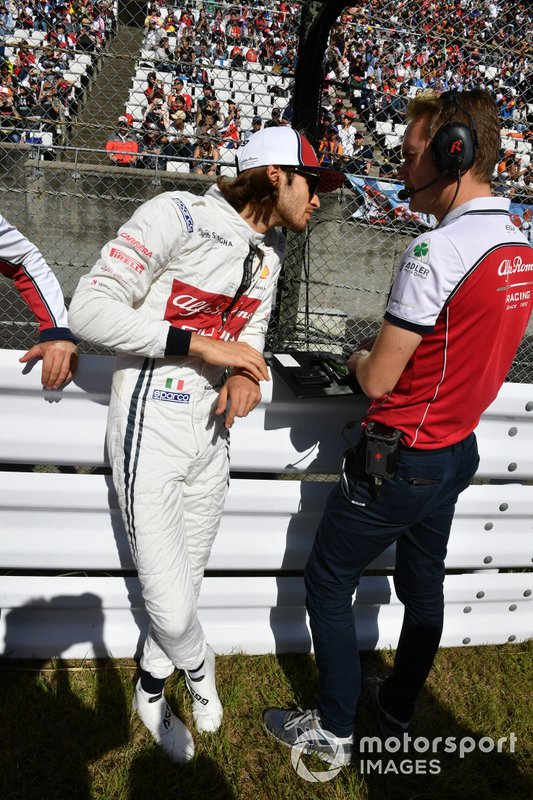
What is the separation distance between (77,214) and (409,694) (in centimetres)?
763

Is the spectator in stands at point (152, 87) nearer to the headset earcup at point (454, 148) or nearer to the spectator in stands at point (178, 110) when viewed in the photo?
the spectator in stands at point (178, 110)

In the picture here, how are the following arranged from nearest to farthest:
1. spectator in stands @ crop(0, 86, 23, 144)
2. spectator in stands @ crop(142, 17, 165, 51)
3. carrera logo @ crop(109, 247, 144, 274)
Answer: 1. carrera logo @ crop(109, 247, 144, 274)
2. spectator in stands @ crop(0, 86, 23, 144)
3. spectator in stands @ crop(142, 17, 165, 51)

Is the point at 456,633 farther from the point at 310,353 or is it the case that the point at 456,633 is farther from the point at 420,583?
the point at 310,353

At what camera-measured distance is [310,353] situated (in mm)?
2279

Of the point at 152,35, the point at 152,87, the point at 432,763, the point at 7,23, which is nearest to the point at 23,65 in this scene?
the point at 152,87

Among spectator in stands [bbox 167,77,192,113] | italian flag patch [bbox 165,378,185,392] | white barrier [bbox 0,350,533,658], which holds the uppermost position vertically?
spectator in stands [bbox 167,77,192,113]

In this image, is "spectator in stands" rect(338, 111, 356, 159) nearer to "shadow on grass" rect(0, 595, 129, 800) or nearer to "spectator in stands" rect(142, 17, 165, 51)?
"spectator in stands" rect(142, 17, 165, 51)

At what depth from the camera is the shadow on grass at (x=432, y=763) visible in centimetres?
217

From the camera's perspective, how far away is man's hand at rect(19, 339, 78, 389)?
2.02 meters

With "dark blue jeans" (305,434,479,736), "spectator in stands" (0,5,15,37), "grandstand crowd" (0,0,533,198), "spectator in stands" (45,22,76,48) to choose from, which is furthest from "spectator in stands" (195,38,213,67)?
"dark blue jeans" (305,434,479,736)

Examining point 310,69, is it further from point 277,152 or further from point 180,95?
point 180,95

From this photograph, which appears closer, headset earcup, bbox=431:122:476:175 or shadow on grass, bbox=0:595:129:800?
headset earcup, bbox=431:122:476:175

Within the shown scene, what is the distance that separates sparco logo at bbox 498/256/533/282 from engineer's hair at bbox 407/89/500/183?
0.27 meters

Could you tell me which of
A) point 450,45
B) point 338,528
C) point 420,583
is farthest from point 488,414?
point 450,45
